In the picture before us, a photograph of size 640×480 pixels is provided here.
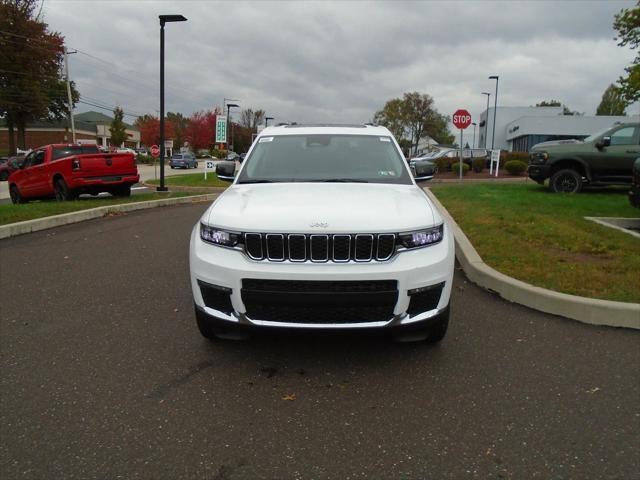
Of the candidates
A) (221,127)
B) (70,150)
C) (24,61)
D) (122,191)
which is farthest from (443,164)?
(24,61)

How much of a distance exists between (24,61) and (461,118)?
4535 cm

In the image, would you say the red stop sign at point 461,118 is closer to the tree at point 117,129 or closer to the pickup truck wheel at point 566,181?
the pickup truck wheel at point 566,181

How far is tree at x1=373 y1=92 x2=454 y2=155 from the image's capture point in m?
58.6

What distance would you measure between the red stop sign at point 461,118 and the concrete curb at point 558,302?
46.9ft

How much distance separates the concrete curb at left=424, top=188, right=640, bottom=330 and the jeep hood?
5.58ft

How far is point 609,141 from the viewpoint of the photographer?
12305 millimetres

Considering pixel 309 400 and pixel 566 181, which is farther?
pixel 566 181

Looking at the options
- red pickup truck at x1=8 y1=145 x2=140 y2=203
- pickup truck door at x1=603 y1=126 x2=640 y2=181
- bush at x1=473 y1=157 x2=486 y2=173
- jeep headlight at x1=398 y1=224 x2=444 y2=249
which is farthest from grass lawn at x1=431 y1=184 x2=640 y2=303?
bush at x1=473 y1=157 x2=486 y2=173

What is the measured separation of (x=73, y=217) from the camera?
1058 cm

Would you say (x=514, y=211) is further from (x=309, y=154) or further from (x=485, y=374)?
(x=485, y=374)

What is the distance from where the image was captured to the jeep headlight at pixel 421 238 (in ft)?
11.0

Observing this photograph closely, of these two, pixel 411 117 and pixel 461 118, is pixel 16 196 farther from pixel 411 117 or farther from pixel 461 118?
pixel 411 117

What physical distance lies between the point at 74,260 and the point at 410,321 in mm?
5431

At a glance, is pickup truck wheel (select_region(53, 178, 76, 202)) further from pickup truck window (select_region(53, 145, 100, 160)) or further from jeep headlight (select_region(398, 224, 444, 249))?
jeep headlight (select_region(398, 224, 444, 249))
